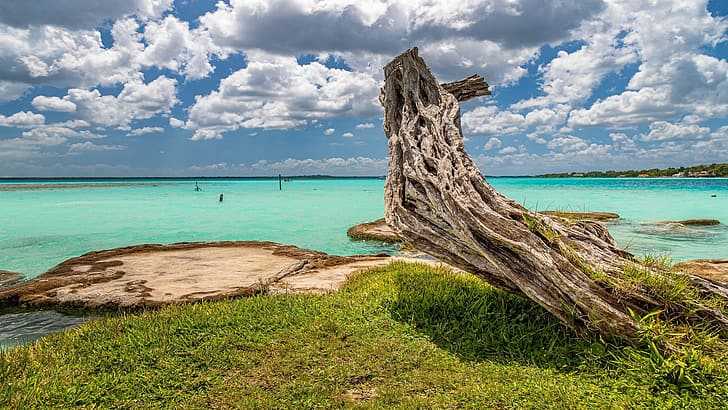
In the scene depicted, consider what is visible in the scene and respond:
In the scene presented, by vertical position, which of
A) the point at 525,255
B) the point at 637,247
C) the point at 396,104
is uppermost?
the point at 396,104

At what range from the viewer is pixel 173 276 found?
1184 centimetres

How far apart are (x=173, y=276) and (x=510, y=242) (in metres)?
9.18

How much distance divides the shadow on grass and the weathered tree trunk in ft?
1.36

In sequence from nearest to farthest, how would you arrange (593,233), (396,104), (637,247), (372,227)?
(593,233)
(396,104)
(637,247)
(372,227)

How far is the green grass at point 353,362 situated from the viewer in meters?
5.11

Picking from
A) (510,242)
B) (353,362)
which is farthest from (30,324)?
(510,242)

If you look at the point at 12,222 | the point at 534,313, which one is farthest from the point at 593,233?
the point at 12,222

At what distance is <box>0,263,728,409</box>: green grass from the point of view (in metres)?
5.11

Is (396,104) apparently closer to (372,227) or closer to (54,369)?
(54,369)

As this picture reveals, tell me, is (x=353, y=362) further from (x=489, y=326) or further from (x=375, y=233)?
(x=375, y=233)

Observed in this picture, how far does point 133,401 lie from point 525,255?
5.18 meters

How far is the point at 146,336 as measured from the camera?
6672 millimetres

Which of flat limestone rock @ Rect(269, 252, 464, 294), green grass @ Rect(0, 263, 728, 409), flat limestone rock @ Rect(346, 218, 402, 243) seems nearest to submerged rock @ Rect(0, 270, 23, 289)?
green grass @ Rect(0, 263, 728, 409)

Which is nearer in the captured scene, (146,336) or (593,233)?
(146,336)
